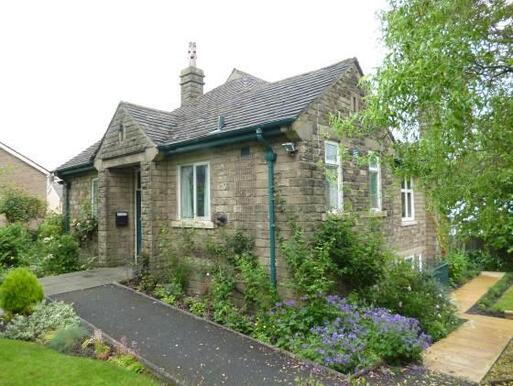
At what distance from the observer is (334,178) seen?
8203 millimetres

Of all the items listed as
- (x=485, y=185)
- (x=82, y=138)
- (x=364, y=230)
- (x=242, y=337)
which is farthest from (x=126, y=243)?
(x=82, y=138)

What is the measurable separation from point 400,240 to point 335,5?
8.11 m

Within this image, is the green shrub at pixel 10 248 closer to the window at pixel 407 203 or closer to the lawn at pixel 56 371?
the lawn at pixel 56 371

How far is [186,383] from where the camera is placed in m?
4.88

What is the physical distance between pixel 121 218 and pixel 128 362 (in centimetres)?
723

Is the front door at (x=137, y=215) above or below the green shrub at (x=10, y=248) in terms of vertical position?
above

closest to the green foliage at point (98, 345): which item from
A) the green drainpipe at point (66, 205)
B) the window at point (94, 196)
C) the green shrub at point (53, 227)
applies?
the window at point (94, 196)

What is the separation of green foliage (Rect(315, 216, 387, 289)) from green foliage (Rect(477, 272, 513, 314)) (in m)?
4.08

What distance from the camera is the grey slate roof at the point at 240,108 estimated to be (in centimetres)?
830

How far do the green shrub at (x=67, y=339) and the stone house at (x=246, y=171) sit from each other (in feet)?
11.4

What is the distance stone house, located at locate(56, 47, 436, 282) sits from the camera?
25.1ft

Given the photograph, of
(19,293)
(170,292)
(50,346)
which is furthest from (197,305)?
(19,293)

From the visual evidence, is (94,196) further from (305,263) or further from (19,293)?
(305,263)

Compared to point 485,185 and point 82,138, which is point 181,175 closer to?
point 485,185
